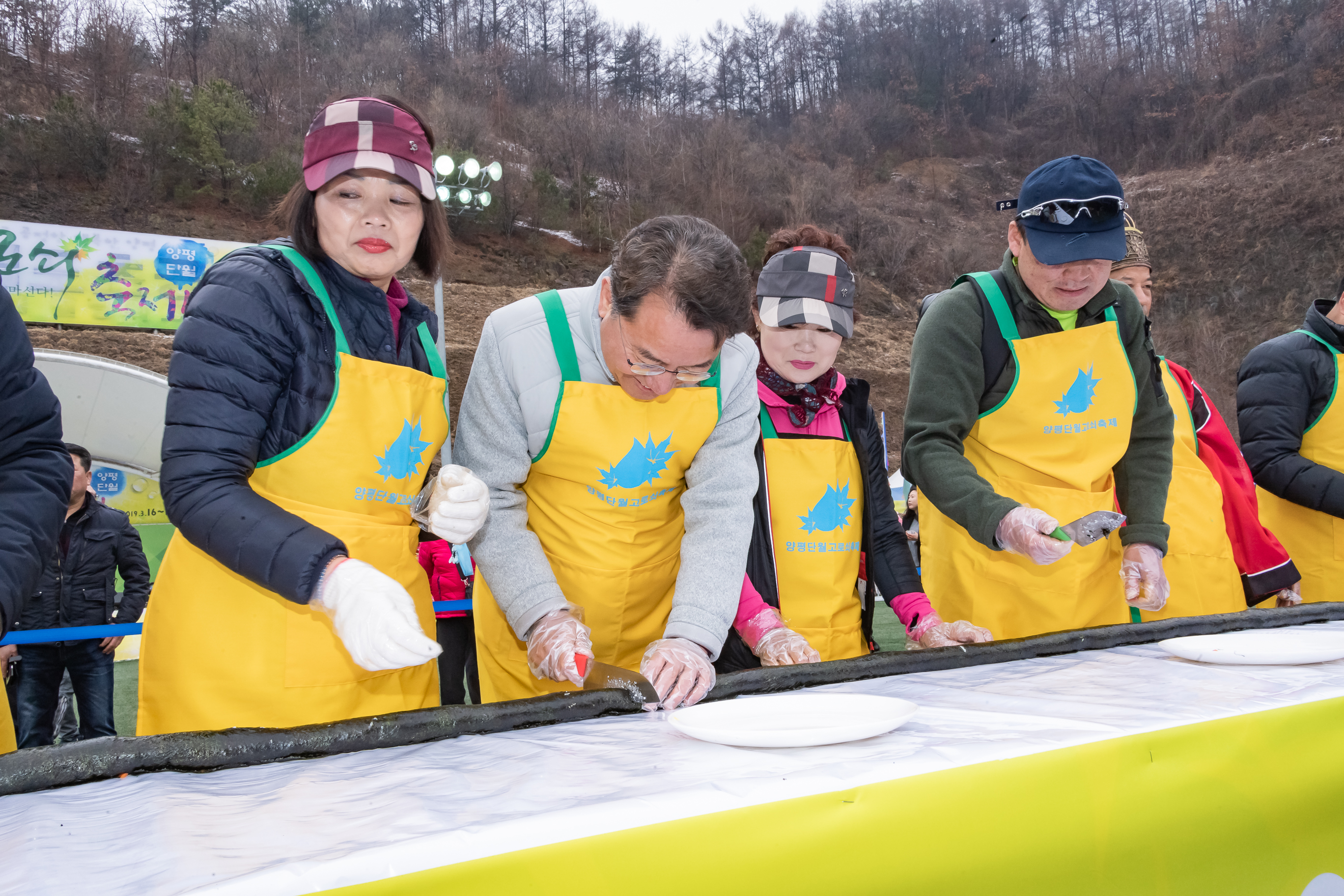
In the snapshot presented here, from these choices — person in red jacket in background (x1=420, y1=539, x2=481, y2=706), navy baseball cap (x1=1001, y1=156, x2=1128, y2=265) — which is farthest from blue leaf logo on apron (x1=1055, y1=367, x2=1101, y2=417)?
person in red jacket in background (x1=420, y1=539, x2=481, y2=706)

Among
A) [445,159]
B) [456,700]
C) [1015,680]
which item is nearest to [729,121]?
[445,159]

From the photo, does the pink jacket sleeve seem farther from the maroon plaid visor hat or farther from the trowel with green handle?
the maroon plaid visor hat

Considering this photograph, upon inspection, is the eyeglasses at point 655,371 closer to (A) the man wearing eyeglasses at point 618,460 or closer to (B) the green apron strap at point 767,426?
(A) the man wearing eyeglasses at point 618,460

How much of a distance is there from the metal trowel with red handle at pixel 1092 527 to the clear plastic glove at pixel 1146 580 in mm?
506

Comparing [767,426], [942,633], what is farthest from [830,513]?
[942,633]

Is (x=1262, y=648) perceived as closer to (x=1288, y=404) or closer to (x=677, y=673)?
(x=677, y=673)

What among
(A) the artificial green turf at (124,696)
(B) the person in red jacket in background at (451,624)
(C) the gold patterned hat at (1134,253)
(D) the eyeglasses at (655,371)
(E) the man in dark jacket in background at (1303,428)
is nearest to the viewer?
(D) the eyeglasses at (655,371)

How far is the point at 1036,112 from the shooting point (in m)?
36.4

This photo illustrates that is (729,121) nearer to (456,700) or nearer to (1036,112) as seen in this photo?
(1036,112)

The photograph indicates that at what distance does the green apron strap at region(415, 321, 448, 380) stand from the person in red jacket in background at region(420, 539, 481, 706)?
6.91ft

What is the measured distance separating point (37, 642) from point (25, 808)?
12.7 ft

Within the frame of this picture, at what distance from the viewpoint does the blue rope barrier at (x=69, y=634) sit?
373 centimetres

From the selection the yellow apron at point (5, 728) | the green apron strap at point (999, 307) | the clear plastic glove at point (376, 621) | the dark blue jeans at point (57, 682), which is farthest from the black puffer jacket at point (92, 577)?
the green apron strap at point (999, 307)

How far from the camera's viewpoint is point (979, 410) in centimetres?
209
